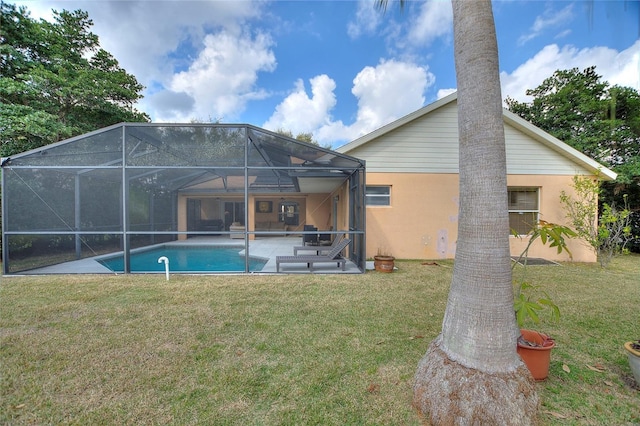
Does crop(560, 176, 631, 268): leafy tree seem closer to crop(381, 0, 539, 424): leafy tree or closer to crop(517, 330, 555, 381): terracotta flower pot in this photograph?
crop(517, 330, 555, 381): terracotta flower pot

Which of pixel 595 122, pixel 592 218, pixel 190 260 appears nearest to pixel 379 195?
pixel 592 218

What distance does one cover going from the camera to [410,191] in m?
9.19

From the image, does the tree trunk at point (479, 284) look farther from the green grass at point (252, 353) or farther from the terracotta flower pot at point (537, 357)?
the terracotta flower pot at point (537, 357)

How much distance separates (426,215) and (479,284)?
24.8 feet

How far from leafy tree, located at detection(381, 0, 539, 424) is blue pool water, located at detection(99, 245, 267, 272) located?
20.7 feet

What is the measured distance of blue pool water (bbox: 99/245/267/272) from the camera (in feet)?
27.3

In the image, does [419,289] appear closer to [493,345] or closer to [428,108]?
[493,345]

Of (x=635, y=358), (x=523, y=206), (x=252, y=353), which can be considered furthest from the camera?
(x=523, y=206)

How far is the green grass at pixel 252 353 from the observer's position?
88.5 inches

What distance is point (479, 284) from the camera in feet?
6.88

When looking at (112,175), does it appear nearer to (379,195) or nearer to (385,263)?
(379,195)

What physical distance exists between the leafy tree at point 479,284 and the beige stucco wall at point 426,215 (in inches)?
270

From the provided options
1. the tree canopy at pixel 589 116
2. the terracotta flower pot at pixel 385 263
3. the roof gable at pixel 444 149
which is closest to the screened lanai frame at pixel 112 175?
the terracotta flower pot at pixel 385 263

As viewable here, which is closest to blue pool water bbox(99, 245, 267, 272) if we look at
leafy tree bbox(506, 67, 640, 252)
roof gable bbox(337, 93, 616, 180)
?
roof gable bbox(337, 93, 616, 180)
